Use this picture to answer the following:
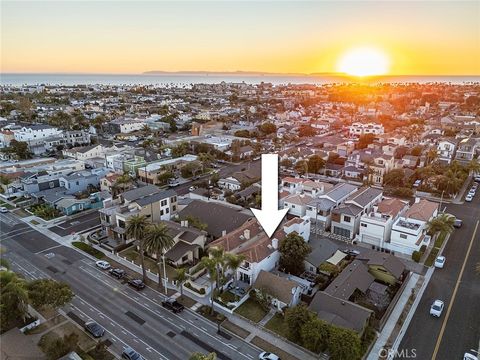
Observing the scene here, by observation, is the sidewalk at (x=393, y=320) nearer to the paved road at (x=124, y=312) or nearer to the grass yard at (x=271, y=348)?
the grass yard at (x=271, y=348)

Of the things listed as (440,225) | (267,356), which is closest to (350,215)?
(440,225)

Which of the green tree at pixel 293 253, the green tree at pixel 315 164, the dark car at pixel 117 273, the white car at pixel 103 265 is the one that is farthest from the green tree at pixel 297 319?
the green tree at pixel 315 164

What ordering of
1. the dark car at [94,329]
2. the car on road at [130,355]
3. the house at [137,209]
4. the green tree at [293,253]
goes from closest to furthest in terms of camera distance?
the car on road at [130,355] → the dark car at [94,329] → the green tree at [293,253] → the house at [137,209]

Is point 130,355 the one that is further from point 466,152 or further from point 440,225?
point 466,152

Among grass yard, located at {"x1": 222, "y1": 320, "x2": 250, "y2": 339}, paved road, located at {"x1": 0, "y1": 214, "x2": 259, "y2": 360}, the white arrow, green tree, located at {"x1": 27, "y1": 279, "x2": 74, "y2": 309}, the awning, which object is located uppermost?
the white arrow

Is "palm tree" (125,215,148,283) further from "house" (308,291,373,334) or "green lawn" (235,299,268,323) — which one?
"house" (308,291,373,334)

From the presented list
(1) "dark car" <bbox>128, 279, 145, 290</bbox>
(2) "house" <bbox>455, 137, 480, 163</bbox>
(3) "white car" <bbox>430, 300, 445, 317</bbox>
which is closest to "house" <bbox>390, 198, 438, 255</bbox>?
(3) "white car" <bbox>430, 300, 445, 317</bbox>
